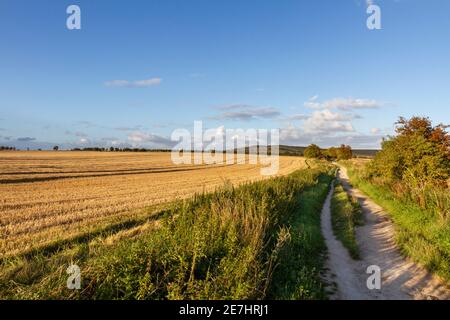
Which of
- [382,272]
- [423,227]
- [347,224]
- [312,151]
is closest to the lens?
[382,272]

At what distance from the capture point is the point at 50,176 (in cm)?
3272

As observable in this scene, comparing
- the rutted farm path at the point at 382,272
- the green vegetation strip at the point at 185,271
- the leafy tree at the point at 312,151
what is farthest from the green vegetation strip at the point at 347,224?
the leafy tree at the point at 312,151

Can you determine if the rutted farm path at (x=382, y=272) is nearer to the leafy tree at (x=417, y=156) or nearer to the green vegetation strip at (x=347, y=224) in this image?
the green vegetation strip at (x=347, y=224)

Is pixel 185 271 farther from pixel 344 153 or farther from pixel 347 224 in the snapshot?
pixel 344 153

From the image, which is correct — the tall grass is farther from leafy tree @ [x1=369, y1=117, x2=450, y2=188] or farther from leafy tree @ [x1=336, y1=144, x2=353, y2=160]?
leafy tree @ [x1=336, y1=144, x2=353, y2=160]

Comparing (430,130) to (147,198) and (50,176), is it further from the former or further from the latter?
(50,176)

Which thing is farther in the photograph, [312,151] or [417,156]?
[312,151]

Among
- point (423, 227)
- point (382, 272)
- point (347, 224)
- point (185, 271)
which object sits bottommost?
point (382, 272)

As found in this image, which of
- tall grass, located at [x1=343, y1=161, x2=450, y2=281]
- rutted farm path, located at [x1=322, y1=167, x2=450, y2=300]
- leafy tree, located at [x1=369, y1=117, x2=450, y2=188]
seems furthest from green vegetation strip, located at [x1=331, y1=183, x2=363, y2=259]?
leafy tree, located at [x1=369, y1=117, x2=450, y2=188]

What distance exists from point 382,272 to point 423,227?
13.6 feet

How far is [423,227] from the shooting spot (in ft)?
38.6

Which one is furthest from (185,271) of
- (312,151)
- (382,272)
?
(312,151)

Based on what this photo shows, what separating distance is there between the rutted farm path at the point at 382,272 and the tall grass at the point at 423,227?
0.30 m

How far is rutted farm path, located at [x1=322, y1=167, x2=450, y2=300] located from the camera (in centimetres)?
730
